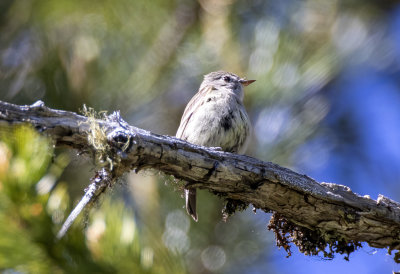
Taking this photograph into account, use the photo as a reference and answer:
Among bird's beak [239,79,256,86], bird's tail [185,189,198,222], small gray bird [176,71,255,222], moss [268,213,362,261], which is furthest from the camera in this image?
bird's beak [239,79,256,86]

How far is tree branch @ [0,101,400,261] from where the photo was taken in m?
2.49

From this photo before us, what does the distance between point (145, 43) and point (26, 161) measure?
2259 mm

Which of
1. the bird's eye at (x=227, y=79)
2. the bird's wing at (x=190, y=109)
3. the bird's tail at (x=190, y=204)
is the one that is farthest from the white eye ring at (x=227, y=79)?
the bird's tail at (x=190, y=204)

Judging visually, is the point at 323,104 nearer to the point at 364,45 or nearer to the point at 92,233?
the point at 364,45

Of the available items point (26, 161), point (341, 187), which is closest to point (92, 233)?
point (26, 161)

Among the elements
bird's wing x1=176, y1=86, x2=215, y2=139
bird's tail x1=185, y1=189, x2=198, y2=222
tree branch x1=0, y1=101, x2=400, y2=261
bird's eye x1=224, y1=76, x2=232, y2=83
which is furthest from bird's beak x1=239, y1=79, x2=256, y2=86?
tree branch x1=0, y1=101, x2=400, y2=261

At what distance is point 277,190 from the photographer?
2875mm

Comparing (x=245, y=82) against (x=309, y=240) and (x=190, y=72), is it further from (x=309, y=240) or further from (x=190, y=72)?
(x=309, y=240)

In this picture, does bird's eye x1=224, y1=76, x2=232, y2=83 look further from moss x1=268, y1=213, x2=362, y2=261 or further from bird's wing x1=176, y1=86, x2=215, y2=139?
moss x1=268, y1=213, x2=362, y2=261

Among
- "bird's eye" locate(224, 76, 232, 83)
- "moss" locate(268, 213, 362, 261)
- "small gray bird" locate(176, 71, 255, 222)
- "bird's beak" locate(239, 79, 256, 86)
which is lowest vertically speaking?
"moss" locate(268, 213, 362, 261)

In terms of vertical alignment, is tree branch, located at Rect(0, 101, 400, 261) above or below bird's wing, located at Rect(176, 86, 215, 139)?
below

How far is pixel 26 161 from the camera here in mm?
1866

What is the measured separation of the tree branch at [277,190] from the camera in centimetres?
249

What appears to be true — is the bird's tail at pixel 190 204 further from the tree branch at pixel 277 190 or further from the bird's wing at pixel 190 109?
the bird's wing at pixel 190 109
